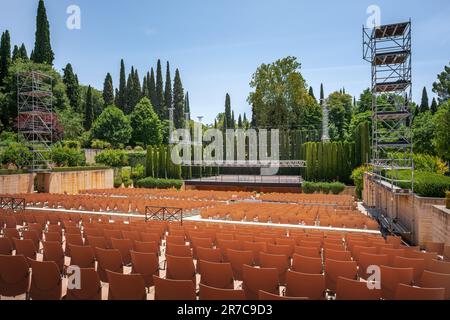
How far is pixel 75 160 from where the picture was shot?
103ft

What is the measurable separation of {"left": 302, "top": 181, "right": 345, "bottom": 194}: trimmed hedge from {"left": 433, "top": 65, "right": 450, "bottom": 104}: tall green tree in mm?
26767

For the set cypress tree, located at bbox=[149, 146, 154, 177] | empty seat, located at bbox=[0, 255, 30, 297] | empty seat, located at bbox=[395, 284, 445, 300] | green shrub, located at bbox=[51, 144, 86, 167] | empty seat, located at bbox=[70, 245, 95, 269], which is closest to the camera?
empty seat, located at bbox=[395, 284, 445, 300]

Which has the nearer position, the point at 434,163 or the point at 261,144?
the point at 434,163

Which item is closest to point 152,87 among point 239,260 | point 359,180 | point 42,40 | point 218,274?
point 42,40

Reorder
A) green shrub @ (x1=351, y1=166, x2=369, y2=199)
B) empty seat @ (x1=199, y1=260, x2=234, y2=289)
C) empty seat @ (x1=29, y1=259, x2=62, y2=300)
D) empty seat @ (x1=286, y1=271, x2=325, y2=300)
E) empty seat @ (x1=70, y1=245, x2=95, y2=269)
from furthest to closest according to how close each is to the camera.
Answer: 1. green shrub @ (x1=351, y1=166, x2=369, y2=199)
2. empty seat @ (x1=70, y1=245, x2=95, y2=269)
3. empty seat @ (x1=199, y1=260, x2=234, y2=289)
4. empty seat @ (x1=29, y1=259, x2=62, y2=300)
5. empty seat @ (x1=286, y1=271, x2=325, y2=300)

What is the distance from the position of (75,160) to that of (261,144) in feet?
75.9

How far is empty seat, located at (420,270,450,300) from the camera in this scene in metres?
4.43

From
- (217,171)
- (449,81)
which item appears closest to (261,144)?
(217,171)

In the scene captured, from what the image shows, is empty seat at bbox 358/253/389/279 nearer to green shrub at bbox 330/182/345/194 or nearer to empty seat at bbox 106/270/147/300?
empty seat at bbox 106/270/147/300

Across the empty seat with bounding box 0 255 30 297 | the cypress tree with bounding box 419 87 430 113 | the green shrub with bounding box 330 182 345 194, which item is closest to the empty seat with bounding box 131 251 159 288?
the empty seat with bounding box 0 255 30 297

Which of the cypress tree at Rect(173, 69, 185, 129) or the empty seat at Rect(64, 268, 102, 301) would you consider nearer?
the empty seat at Rect(64, 268, 102, 301)

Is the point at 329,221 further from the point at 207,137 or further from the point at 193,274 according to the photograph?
the point at 207,137

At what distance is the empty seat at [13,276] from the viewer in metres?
4.65
